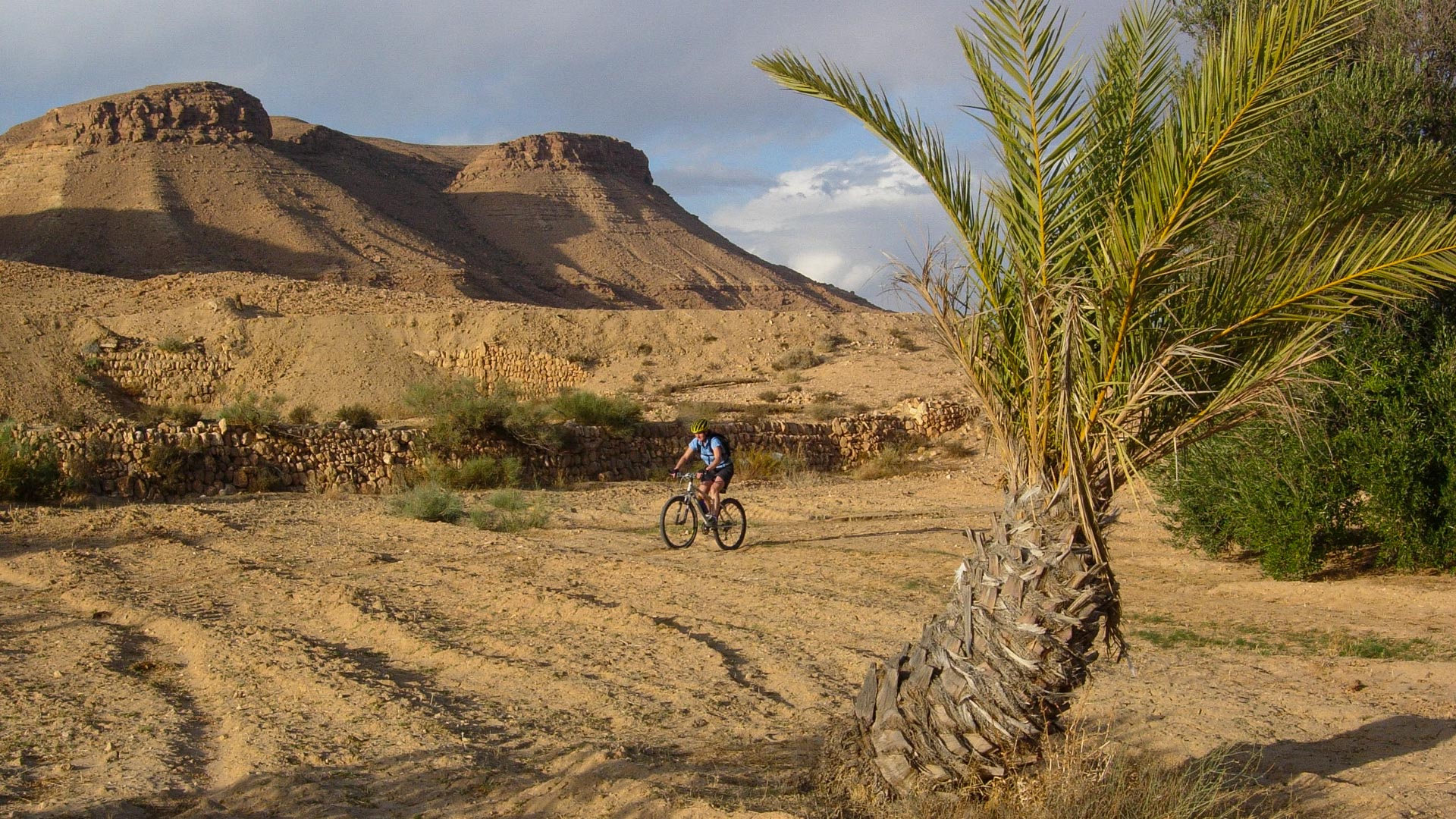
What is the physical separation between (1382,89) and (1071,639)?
7.83m

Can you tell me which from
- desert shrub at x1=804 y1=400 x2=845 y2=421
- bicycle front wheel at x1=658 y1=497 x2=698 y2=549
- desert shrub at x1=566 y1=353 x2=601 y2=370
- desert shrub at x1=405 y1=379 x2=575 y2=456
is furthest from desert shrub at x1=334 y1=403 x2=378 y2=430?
desert shrub at x1=566 y1=353 x2=601 y2=370

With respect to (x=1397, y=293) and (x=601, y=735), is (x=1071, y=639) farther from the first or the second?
(x=601, y=735)

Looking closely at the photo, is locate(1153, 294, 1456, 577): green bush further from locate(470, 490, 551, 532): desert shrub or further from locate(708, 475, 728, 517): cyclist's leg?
locate(470, 490, 551, 532): desert shrub

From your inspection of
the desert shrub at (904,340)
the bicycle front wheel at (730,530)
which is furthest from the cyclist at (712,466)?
the desert shrub at (904,340)

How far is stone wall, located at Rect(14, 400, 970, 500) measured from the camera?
17922mm

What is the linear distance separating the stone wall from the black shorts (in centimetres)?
886

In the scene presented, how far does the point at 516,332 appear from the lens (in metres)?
38.6

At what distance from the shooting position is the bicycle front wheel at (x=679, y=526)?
44.0ft

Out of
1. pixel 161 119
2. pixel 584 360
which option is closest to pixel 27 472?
pixel 584 360

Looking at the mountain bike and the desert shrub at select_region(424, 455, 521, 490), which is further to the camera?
the desert shrub at select_region(424, 455, 521, 490)

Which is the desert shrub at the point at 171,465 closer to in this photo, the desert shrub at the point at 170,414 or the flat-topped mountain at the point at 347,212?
the desert shrub at the point at 170,414

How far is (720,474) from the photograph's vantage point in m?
13.2

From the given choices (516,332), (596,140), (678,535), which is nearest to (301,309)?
(516,332)

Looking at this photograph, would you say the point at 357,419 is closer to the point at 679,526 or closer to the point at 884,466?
the point at 884,466
